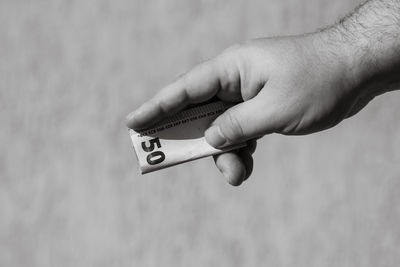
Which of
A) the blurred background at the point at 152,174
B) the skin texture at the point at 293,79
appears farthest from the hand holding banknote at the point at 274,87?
the blurred background at the point at 152,174

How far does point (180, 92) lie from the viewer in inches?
34.2

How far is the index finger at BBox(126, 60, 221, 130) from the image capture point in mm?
865

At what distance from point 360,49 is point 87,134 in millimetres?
672

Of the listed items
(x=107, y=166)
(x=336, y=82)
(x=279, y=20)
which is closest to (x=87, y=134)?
(x=107, y=166)

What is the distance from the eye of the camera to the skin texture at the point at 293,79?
2.77 ft

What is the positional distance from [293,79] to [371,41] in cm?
13

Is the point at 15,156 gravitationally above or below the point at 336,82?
above

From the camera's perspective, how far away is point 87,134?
1345mm

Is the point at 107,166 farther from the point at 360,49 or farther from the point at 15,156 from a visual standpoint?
the point at 360,49

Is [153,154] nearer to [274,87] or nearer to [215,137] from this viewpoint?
[215,137]

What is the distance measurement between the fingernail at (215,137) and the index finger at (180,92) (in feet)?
0.16

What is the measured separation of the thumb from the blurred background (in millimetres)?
523

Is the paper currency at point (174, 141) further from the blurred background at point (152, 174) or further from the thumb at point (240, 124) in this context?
the blurred background at point (152, 174)

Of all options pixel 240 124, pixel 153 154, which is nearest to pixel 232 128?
pixel 240 124
